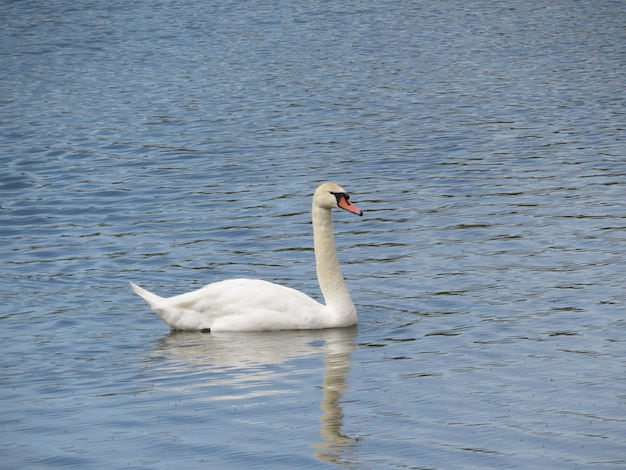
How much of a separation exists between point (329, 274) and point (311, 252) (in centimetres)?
238

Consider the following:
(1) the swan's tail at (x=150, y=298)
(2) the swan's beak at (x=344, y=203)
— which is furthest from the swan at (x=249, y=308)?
(2) the swan's beak at (x=344, y=203)

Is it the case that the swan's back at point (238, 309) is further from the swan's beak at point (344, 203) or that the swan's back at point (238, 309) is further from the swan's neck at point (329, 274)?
the swan's beak at point (344, 203)

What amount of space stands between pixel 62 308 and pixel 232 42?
69.5 feet

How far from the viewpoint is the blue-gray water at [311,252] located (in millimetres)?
8391

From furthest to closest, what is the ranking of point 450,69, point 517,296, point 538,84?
point 450,69
point 538,84
point 517,296

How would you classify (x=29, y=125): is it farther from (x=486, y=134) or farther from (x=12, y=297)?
(x=12, y=297)

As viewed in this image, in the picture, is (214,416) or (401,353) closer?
(214,416)

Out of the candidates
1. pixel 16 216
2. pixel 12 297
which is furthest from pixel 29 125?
pixel 12 297

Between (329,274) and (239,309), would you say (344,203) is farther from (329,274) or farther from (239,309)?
(239,309)

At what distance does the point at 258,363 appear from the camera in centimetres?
1009

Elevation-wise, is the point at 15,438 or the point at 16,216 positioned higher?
the point at 16,216

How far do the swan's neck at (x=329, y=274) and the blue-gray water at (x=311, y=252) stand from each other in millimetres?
179

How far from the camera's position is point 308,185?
1734 cm

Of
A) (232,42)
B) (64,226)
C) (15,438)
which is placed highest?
(232,42)
